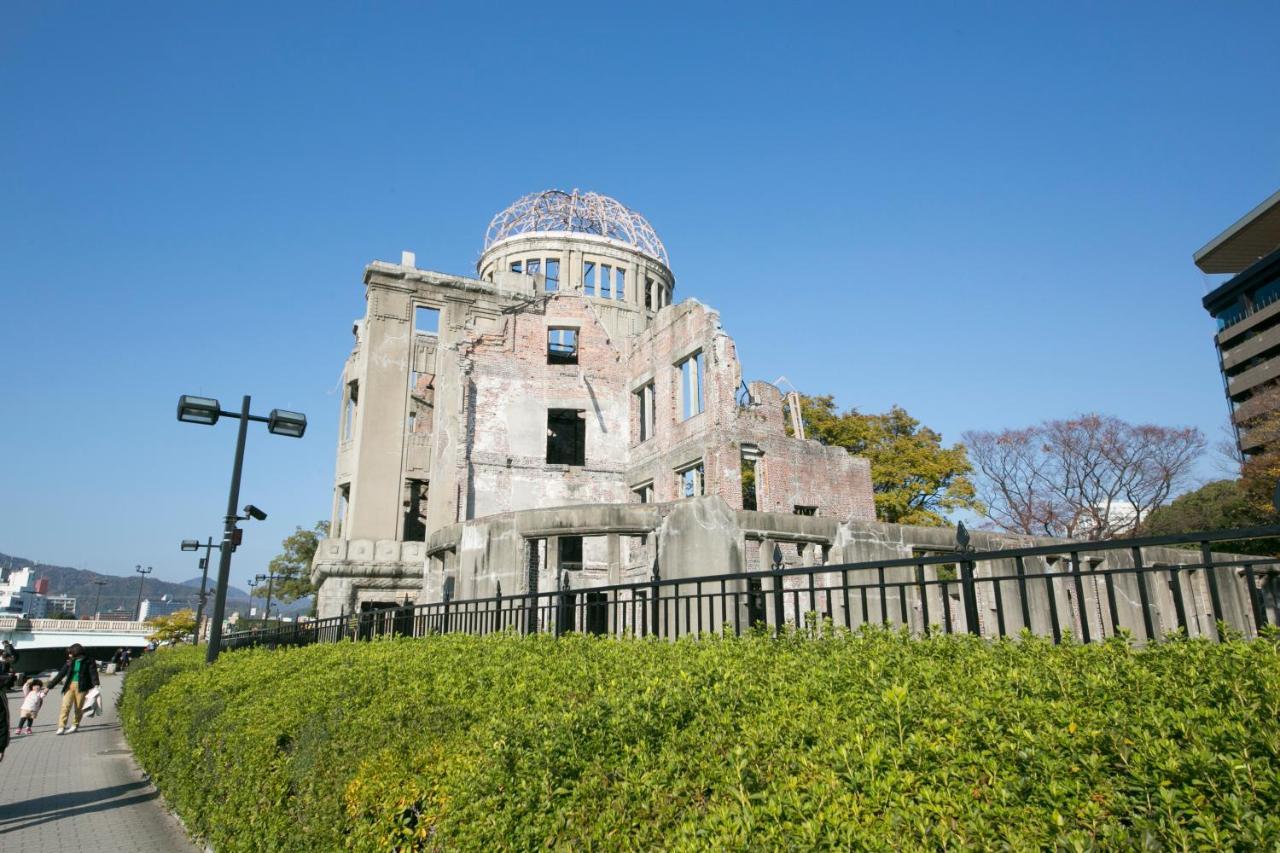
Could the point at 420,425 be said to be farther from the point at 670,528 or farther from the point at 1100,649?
the point at 1100,649

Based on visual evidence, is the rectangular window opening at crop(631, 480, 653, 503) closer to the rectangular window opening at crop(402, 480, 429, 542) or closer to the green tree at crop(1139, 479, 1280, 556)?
the rectangular window opening at crop(402, 480, 429, 542)

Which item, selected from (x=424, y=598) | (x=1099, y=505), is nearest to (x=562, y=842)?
(x=424, y=598)

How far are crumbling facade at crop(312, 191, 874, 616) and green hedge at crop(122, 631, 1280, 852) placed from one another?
10893 mm

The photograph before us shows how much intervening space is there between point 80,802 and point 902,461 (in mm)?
33750

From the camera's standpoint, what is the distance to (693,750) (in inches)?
143

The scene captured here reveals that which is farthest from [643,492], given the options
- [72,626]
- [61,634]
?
[72,626]

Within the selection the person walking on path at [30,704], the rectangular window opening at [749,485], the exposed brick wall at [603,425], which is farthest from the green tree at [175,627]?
the rectangular window opening at [749,485]

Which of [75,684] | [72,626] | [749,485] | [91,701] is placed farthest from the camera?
[72,626]

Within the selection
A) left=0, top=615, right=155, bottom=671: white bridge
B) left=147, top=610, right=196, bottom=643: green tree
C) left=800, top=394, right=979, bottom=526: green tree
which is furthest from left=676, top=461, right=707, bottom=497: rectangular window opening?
left=0, top=615, right=155, bottom=671: white bridge

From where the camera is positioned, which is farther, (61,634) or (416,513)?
(61,634)

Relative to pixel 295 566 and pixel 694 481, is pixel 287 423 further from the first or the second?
pixel 295 566

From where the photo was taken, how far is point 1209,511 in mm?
35062

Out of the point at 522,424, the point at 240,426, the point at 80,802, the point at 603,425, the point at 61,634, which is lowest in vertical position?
the point at 80,802

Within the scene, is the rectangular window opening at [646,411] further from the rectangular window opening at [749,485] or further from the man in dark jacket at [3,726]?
the man in dark jacket at [3,726]
